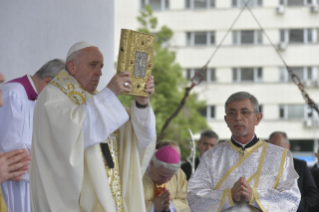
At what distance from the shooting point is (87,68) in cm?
Answer: 419

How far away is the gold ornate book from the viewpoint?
3896 millimetres

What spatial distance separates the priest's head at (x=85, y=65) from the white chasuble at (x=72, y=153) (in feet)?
0.32

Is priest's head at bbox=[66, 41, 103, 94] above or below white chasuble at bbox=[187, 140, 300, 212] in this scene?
above

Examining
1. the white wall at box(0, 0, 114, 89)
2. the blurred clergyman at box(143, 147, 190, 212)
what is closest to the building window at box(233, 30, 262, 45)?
the white wall at box(0, 0, 114, 89)

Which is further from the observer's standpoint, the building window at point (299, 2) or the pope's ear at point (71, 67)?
the building window at point (299, 2)

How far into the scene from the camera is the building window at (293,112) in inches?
1240

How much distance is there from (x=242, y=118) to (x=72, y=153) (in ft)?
5.38

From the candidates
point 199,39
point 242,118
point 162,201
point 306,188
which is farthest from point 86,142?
point 199,39

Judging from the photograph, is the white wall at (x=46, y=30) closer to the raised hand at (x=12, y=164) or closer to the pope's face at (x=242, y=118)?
the pope's face at (x=242, y=118)

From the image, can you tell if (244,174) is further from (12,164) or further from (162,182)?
(12,164)

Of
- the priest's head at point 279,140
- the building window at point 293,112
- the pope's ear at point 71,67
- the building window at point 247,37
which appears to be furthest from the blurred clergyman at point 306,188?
the building window at point 247,37

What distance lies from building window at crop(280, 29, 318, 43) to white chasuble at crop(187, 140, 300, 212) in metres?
27.9

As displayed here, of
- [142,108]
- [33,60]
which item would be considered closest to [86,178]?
[142,108]

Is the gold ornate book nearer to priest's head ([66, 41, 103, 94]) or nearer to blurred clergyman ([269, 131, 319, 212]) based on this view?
priest's head ([66, 41, 103, 94])
